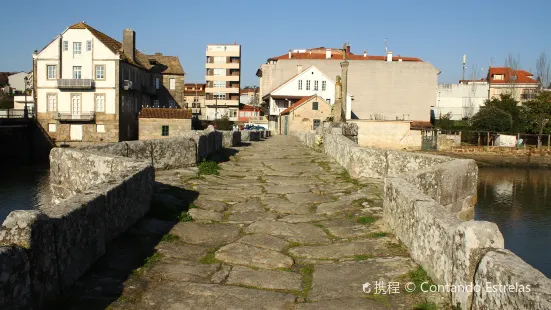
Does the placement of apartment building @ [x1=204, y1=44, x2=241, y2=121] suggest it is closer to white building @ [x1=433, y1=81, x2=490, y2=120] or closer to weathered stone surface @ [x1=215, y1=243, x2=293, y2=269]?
white building @ [x1=433, y1=81, x2=490, y2=120]

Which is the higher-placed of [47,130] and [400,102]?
[400,102]

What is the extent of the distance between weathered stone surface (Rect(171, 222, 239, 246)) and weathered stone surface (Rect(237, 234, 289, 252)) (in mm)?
170

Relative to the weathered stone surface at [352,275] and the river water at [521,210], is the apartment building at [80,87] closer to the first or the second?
the river water at [521,210]

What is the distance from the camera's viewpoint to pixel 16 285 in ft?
10.3

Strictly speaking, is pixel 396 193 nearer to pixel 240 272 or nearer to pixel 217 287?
pixel 240 272

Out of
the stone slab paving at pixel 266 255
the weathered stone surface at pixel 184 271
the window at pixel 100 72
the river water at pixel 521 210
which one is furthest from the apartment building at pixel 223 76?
the weathered stone surface at pixel 184 271

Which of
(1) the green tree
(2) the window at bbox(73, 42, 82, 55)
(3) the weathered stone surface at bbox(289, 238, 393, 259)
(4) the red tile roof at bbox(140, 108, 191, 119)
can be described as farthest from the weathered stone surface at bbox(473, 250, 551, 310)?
(1) the green tree

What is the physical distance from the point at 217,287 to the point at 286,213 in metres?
3.14

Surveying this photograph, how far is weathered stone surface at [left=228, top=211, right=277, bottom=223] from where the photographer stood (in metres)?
6.77

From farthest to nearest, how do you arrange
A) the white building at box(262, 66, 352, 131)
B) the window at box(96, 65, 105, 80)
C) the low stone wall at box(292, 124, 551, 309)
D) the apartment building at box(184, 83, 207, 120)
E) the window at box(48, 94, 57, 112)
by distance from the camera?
the apartment building at box(184, 83, 207, 120), the white building at box(262, 66, 352, 131), the window at box(96, 65, 105, 80), the window at box(48, 94, 57, 112), the low stone wall at box(292, 124, 551, 309)

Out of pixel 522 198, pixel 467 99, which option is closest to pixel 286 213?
pixel 522 198

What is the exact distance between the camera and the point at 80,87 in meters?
55.7

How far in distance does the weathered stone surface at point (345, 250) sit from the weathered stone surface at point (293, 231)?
0.87 ft

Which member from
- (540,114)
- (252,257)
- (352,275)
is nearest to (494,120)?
(540,114)
